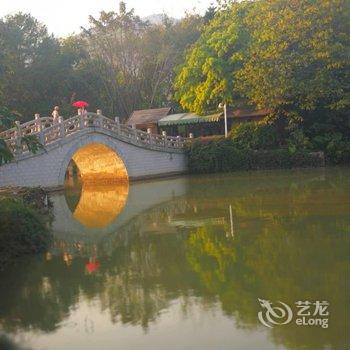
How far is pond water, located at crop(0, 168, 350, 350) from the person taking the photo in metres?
5.10

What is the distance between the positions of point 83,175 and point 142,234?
14.1m

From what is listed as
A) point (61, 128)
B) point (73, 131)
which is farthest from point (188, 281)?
point (73, 131)

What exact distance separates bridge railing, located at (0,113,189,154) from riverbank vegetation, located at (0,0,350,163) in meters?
2.72

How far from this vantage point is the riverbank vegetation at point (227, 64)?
2294 cm

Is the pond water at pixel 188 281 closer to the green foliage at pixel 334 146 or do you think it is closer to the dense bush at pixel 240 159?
the dense bush at pixel 240 159

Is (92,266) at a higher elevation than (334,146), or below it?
below

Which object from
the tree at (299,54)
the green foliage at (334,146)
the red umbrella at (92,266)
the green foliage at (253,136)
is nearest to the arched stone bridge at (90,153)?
the green foliage at (253,136)

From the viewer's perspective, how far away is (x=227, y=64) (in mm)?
25594

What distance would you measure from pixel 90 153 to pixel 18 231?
1439 cm

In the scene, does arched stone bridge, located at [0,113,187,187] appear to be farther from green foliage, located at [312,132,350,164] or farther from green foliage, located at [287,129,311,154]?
green foliage, located at [312,132,350,164]

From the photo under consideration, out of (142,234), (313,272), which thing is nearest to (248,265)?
(313,272)

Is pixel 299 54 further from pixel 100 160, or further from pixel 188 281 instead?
pixel 188 281

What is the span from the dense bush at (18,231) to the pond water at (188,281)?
0.28m

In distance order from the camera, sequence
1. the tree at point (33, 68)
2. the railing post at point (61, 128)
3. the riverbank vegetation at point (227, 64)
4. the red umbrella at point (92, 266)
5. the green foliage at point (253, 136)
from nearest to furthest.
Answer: the red umbrella at point (92, 266) < the railing post at point (61, 128) < the riverbank vegetation at point (227, 64) < the green foliage at point (253, 136) < the tree at point (33, 68)
